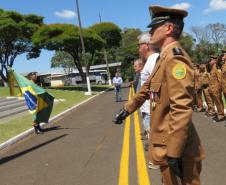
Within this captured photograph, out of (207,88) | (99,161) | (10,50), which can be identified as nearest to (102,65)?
(10,50)

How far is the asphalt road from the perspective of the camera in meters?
6.98

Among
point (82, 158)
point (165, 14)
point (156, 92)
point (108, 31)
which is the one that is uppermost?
point (108, 31)

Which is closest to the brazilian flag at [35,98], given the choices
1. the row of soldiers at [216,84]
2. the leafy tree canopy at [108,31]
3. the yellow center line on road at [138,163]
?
the yellow center line on road at [138,163]

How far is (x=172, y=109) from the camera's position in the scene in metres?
3.24

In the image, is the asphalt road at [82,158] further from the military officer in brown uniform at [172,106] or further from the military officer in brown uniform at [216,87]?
the military officer in brown uniform at [172,106]

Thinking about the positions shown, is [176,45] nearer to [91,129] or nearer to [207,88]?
[91,129]

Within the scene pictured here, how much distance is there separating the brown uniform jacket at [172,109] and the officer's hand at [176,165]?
1.9 inches

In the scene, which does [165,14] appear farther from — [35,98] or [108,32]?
[108,32]

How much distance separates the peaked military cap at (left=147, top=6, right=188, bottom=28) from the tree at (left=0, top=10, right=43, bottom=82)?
151 ft

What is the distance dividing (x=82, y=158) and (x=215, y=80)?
6.70 meters

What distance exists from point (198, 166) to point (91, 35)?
140 feet

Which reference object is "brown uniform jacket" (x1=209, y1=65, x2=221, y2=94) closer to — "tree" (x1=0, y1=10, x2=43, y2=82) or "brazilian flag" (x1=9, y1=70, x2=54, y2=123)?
"brazilian flag" (x1=9, y1=70, x2=54, y2=123)

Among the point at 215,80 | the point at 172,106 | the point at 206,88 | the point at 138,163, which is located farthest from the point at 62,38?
the point at 172,106

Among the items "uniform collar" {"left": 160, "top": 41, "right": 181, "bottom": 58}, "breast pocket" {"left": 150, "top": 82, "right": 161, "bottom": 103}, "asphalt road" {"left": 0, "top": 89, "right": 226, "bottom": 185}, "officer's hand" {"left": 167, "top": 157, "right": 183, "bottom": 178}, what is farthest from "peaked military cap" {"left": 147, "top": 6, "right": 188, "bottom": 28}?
"asphalt road" {"left": 0, "top": 89, "right": 226, "bottom": 185}
